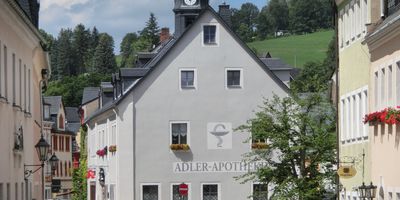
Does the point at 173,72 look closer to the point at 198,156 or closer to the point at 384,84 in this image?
the point at 198,156

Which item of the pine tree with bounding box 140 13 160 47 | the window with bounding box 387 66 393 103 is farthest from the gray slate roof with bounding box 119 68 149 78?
the pine tree with bounding box 140 13 160 47

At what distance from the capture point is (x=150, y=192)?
5956cm

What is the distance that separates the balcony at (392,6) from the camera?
Answer: 93.9ft

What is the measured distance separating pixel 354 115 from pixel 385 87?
260 inches

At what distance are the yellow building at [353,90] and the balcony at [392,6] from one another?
130cm

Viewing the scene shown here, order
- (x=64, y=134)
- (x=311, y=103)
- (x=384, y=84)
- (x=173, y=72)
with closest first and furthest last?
(x=384, y=84)
(x=311, y=103)
(x=173, y=72)
(x=64, y=134)

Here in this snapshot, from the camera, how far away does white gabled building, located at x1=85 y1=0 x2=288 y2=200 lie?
59.8m

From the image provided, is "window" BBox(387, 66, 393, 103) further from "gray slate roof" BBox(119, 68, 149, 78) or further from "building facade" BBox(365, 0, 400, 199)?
"gray slate roof" BBox(119, 68, 149, 78)

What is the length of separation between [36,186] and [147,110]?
17.7 metres

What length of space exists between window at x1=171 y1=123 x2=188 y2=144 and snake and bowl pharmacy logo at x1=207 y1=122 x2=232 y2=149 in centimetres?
126

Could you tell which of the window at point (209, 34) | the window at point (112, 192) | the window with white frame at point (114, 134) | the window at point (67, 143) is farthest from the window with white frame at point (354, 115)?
the window at point (67, 143)

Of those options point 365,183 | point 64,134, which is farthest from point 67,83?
point 365,183

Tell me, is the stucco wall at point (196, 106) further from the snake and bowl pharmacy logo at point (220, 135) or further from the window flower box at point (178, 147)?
the window flower box at point (178, 147)

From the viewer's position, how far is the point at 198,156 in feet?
198
